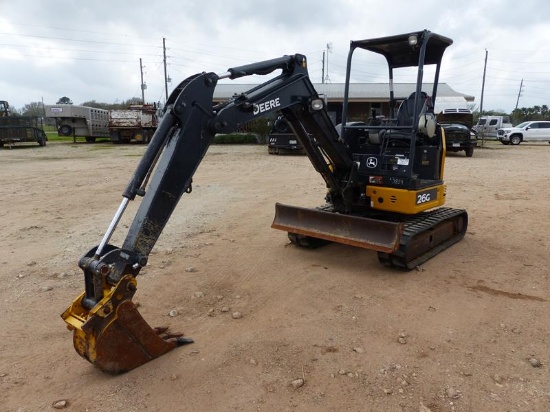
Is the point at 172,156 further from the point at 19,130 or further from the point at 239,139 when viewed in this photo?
the point at 19,130

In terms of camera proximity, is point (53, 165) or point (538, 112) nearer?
point (53, 165)

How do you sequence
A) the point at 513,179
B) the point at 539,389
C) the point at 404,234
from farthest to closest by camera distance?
the point at 513,179 < the point at 404,234 < the point at 539,389

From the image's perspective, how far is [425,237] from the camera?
5.81 m

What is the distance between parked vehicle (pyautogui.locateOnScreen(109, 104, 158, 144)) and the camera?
28422 millimetres

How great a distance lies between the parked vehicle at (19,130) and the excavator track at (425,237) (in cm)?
2650

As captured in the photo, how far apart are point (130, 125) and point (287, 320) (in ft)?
87.8

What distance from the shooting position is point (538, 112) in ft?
172

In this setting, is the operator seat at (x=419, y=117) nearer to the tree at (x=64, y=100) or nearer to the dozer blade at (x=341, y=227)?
the dozer blade at (x=341, y=227)

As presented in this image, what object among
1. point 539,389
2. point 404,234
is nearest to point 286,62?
point 404,234

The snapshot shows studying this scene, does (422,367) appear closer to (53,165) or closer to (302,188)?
(302,188)

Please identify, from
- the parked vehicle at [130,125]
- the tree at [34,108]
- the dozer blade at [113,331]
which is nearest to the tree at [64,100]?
the tree at [34,108]

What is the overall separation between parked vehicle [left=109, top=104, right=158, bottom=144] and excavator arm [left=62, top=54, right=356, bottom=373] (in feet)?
83.6

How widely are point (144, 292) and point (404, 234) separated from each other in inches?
122

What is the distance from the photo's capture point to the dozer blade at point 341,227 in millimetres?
5246
